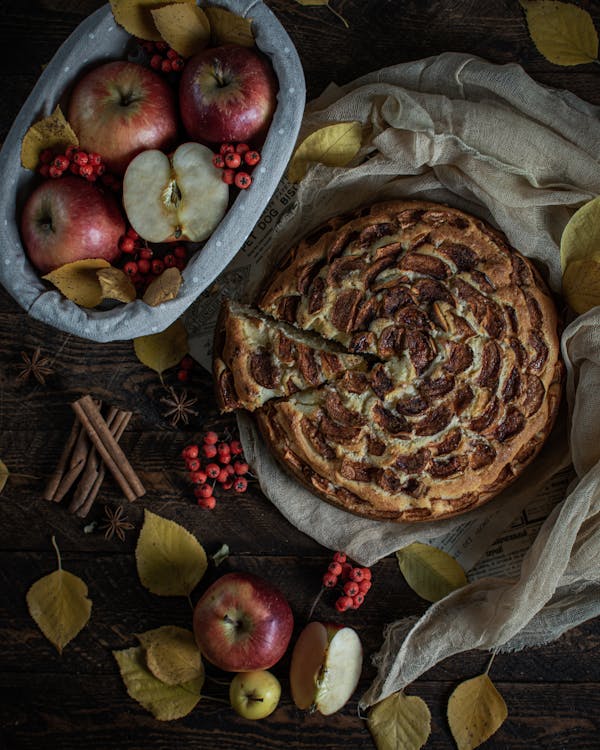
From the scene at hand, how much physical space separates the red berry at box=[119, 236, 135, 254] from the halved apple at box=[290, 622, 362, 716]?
1.00 m

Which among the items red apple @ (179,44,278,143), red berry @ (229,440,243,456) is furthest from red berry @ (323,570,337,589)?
red apple @ (179,44,278,143)

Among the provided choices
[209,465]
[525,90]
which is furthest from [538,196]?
[209,465]

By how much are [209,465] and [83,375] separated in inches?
15.7

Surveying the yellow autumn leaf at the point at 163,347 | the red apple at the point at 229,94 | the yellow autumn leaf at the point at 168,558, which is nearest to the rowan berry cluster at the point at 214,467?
the yellow autumn leaf at the point at 168,558

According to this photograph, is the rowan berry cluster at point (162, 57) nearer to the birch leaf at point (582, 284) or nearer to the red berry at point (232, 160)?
the red berry at point (232, 160)

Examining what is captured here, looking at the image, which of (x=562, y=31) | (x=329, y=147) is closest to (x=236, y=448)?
(x=329, y=147)

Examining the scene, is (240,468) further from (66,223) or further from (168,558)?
(66,223)

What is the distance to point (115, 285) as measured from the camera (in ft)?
5.31

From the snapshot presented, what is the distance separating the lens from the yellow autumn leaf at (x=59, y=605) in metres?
1.90

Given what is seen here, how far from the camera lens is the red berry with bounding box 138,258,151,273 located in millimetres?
1696

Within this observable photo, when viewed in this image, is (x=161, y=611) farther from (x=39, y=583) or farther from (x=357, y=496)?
(x=357, y=496)

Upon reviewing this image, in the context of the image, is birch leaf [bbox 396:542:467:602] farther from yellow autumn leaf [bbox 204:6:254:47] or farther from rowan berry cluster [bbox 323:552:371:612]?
yellow autumn leaf [bbox 204:6:254:47]

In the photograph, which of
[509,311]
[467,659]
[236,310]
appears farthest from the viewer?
[467,659]

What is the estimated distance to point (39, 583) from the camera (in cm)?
191
